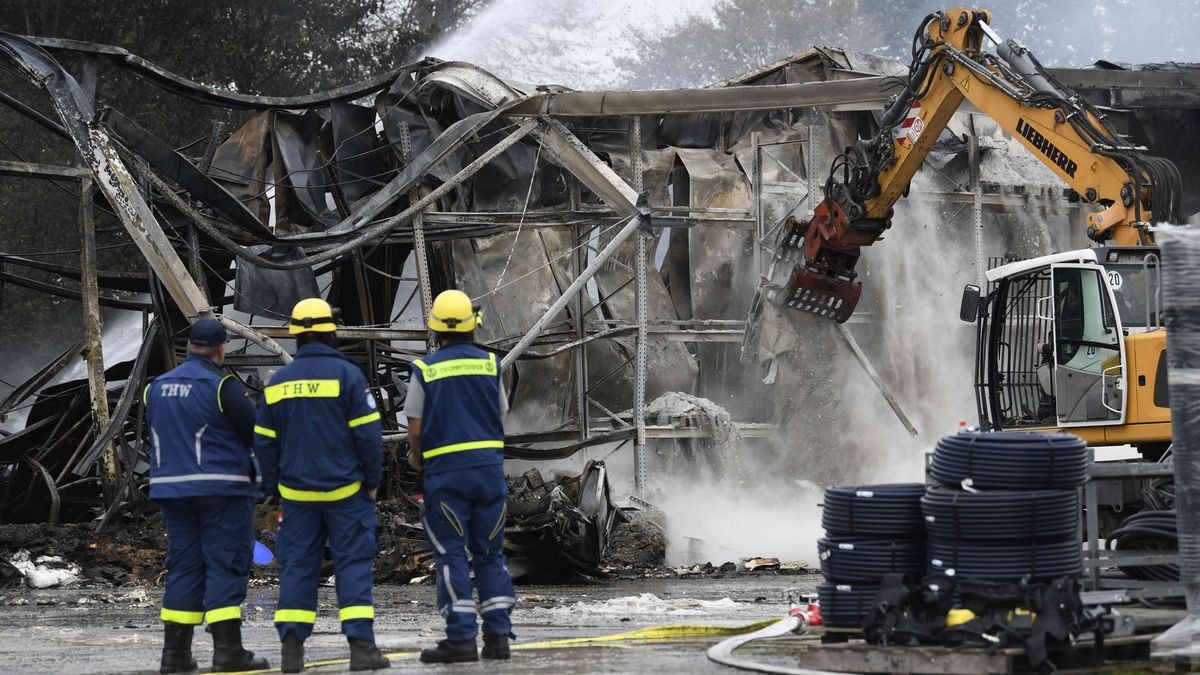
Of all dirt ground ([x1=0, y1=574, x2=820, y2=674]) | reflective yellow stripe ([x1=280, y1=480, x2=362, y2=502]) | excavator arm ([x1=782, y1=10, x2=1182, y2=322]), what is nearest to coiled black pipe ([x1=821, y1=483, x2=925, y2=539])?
dirt ground ([x1=0, y1=574, x2=820, y2=674])

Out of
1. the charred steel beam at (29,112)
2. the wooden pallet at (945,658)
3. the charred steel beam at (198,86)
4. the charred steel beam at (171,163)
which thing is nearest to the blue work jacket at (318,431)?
the wooden pallet at (945,658)

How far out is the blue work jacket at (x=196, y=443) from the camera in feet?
26.0

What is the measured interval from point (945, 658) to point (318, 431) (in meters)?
3.13

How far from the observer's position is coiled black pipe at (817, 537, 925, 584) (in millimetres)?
7281

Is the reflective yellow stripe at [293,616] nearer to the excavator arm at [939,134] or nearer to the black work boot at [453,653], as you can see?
the black work boot at [453,653]

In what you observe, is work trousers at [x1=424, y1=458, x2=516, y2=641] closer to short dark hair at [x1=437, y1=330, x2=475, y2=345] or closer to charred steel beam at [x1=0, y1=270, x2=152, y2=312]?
short dark hair at [x1=437, y1=330, x2=475, y2=345]

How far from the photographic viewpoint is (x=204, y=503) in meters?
7.95

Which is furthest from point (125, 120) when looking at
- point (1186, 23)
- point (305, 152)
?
point (1186, 23)

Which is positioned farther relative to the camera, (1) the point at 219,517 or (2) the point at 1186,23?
(2) the point at 1186,23

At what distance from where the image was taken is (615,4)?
48156 millimetres

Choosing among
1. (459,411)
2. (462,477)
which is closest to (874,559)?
(462,477)

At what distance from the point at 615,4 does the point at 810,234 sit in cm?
3318

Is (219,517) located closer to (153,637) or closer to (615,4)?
(153,637)

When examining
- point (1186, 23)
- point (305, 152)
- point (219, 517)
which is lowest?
point (219, 517)
